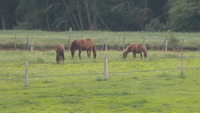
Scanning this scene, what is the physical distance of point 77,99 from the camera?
18.7m

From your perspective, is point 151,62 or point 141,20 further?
point 141,20

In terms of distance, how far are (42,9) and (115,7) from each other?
10182 mm

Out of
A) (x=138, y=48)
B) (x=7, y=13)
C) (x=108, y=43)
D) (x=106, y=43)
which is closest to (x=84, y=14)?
(x=7, y=13)

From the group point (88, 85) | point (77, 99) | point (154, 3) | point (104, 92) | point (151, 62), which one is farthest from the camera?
point (154, 3)

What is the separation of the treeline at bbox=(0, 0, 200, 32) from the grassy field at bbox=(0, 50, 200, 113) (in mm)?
45463

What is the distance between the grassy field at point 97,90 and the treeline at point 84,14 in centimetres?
4546

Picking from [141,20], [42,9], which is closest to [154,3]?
[141,20]

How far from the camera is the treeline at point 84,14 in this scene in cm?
7425

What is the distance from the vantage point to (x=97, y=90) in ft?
67.5

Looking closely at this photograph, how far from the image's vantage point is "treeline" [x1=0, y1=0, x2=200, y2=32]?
Result: 2923 inches

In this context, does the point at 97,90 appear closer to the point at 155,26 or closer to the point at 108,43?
the point at 108,43

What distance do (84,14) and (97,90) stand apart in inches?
2268

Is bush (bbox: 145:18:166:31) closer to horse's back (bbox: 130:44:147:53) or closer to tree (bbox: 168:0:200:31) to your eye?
tree (bbox: 168:0:200:31)

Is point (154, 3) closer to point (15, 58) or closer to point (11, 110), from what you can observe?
point (15, 58)
